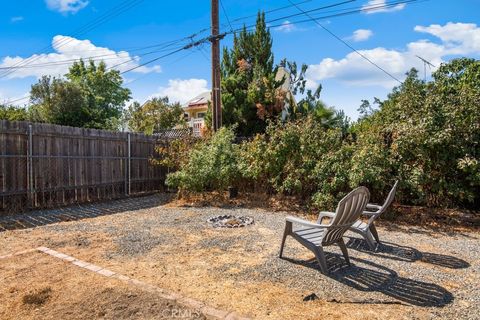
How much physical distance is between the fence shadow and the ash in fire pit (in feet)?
8.06

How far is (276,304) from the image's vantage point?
2.77 metres

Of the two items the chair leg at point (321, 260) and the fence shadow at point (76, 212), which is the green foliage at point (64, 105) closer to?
the fence shadow at point (76, 212)

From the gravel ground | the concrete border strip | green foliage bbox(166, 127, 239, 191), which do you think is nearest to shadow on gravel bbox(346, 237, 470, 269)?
the gravel ground

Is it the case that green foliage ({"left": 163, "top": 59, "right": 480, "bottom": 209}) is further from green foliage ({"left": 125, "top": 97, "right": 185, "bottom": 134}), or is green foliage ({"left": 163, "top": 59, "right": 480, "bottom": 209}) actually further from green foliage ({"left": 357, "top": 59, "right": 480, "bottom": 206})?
green foliage ({"left": 125, "top": 97, "right": 185, "bottom": 134})

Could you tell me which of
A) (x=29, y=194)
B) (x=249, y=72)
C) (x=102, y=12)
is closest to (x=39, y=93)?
(x=102, y=12)

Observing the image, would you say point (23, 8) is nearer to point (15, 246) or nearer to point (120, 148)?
point (120, 148)

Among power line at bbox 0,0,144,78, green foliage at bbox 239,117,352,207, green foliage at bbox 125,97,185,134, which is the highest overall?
power line at bbox 0,0,144,78

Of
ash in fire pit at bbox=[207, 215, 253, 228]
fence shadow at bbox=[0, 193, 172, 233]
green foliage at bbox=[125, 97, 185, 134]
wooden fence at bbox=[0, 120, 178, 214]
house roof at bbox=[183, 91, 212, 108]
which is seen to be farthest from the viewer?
house roof at bbox=[183, 91, 212, 108]

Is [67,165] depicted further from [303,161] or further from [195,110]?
[195,110]

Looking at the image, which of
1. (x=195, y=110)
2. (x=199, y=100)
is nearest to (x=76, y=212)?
(x=195, y=110)

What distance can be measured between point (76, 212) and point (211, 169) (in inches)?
130

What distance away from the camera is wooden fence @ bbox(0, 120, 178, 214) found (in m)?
6.91

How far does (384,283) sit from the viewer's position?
10.7 feet

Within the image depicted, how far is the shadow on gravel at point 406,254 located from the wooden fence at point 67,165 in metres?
6.79
